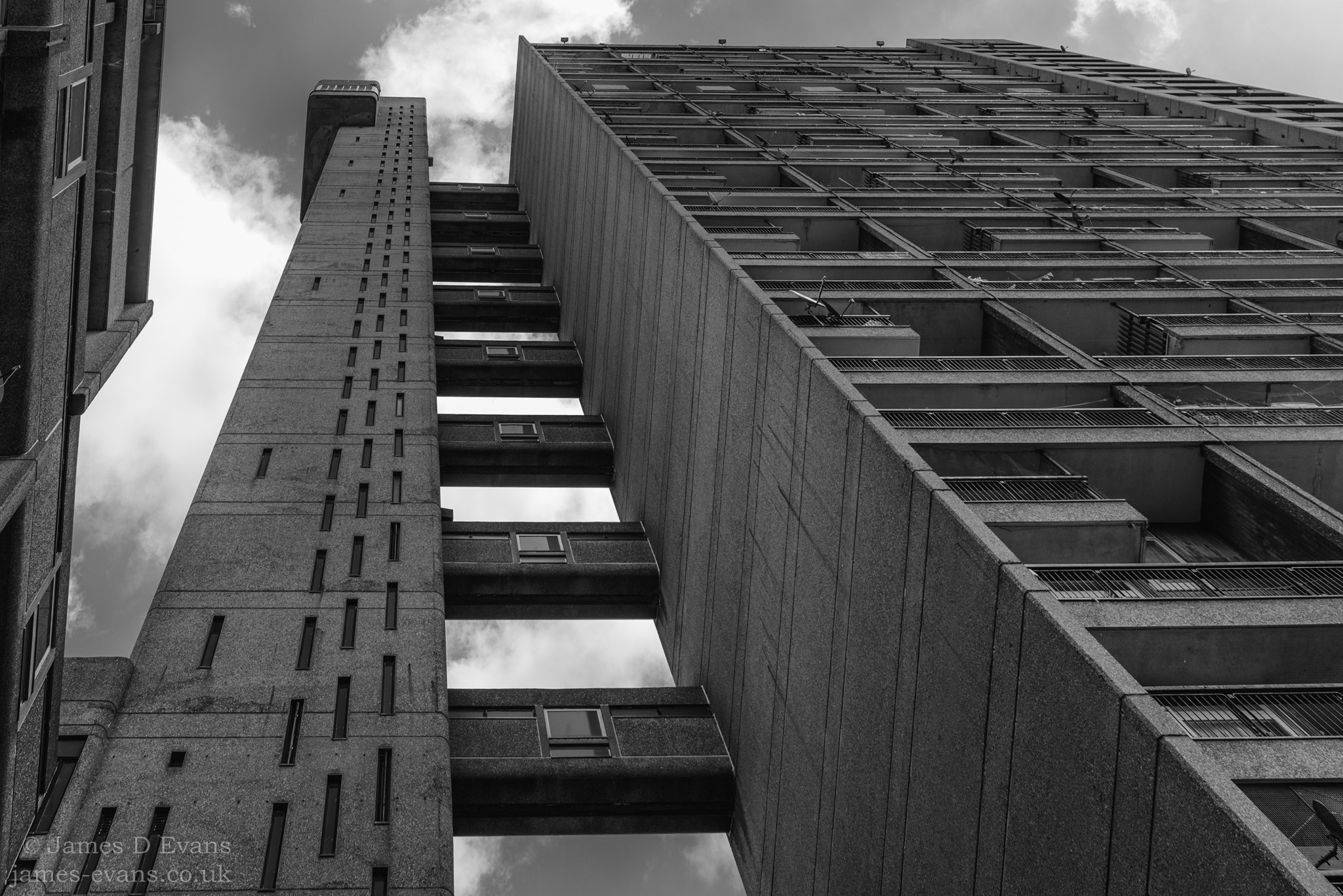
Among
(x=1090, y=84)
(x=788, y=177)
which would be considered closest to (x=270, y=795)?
(x=788, y=177)

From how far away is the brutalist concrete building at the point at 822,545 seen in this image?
580 inches

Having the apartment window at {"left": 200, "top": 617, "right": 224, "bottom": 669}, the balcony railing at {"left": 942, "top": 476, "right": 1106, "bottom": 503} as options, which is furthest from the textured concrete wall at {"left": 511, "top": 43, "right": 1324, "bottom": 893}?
the apartment window at {"left": 200, "top": 617, "right": 224, "bottom": 669}

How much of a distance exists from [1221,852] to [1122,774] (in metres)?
1.67

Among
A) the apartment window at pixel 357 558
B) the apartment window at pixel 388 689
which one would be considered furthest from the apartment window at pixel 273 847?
the apartment window at pixel 357 558

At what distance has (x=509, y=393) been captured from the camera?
52.9m

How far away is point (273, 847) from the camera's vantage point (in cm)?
2283

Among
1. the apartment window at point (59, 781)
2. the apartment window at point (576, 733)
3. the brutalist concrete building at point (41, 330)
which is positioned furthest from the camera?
the apartment window at point (576, 733)

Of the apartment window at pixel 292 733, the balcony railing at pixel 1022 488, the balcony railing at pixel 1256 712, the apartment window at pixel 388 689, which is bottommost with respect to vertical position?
the apartment window at pixel 292 733

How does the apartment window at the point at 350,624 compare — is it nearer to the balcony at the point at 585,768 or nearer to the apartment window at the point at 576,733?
the balcony at the point at 585,768

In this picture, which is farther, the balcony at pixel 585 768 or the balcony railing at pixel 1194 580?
the balcony at pixel 585 768

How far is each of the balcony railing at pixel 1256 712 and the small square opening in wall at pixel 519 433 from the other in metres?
33.4

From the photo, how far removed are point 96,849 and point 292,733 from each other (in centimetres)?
439

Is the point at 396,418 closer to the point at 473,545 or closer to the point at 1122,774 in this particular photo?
the point at 473,545

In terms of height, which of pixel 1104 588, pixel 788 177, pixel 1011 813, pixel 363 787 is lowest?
pixel 363 787
